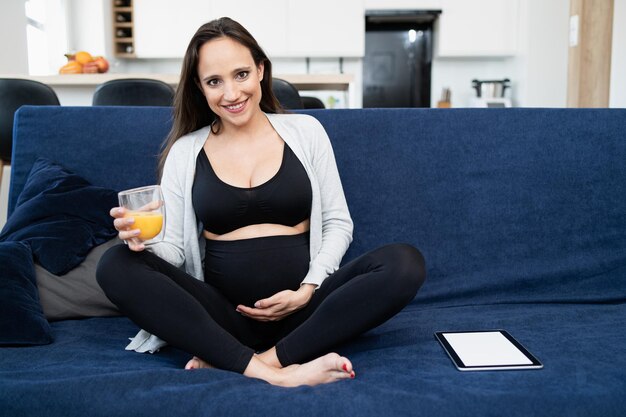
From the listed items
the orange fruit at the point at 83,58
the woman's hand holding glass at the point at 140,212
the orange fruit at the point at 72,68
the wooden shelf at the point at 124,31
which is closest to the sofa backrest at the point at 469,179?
the woman's hand holding glass at the point at 140,212

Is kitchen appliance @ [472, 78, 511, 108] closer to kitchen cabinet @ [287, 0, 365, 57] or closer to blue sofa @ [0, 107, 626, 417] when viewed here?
kitchen cabinet @ [287, 0, 365, 57]

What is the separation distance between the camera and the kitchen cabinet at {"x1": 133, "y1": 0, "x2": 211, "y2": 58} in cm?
587

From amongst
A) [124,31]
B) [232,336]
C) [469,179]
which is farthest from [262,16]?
[232,336]

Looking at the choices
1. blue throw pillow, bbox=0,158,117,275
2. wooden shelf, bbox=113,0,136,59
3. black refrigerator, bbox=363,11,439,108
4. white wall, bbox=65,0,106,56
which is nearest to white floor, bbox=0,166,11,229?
white wall, bbox=65,0,106,56

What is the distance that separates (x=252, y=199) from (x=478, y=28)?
16.6 ft

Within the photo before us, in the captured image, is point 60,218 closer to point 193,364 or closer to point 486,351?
point 193,364

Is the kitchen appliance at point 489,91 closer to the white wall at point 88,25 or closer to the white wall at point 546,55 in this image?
the white wall at point 546,55

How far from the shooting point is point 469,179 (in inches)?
72.6

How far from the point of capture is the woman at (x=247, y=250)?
1.29 meters

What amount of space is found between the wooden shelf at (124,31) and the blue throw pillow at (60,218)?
15.0ft

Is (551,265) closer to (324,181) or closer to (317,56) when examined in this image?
(324,181)

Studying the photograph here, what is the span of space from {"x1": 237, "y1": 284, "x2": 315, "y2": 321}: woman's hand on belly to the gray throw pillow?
0.44 m

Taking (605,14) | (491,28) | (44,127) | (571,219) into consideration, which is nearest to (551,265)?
(571,219)

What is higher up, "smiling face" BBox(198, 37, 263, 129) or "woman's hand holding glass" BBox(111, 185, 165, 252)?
"smiling face" BBox(198, 37, 263, 129)
